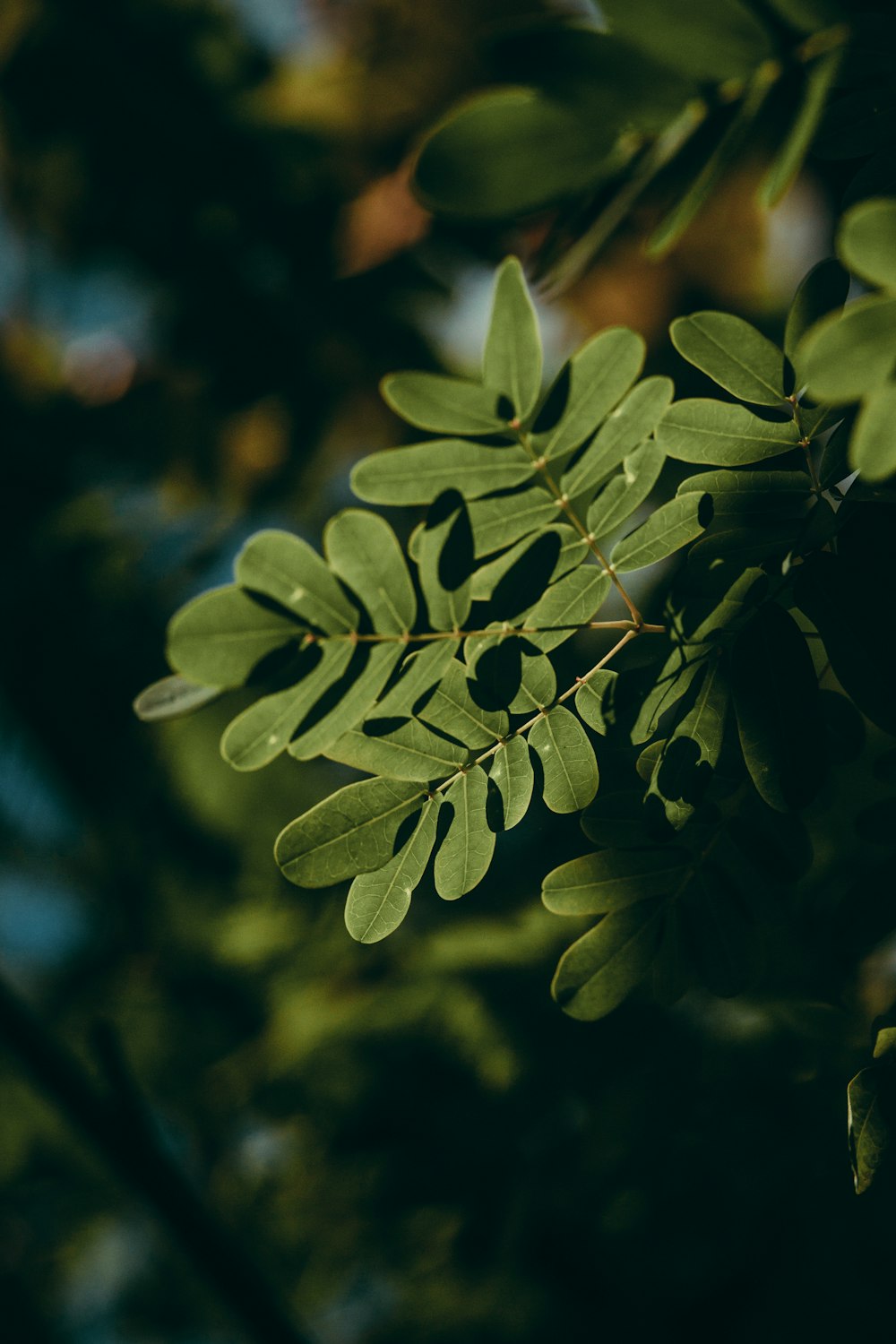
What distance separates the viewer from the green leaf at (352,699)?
0.54 m

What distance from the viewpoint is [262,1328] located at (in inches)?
44.2

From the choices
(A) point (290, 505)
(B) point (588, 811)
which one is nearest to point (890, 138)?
(B) point (588, 811)

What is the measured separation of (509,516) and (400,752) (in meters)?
0.16

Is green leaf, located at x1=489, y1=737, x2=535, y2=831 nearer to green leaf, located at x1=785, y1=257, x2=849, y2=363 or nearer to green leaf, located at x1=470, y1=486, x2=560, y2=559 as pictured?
green leaf, located at x1=470, y1=486, x2=560, y2=559

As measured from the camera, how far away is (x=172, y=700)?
1.95ft

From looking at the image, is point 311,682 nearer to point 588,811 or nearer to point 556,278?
point 588,811

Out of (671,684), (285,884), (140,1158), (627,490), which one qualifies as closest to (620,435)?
(627,490)

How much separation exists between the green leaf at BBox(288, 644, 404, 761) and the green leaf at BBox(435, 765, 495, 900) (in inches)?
3.2

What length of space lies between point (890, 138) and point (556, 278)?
247 millimetres

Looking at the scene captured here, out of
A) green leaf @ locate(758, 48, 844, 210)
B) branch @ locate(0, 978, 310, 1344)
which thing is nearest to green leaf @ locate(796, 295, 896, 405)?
green leaf @ locate(758, 48, 844, 210)

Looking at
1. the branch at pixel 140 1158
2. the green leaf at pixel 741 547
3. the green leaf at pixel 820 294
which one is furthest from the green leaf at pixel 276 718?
the branch at pixel 140 1158

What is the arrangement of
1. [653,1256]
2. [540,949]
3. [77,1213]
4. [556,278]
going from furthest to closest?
[77,1213], [540,949], [653,1256], [556,278]

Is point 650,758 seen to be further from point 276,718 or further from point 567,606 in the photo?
point 276,718

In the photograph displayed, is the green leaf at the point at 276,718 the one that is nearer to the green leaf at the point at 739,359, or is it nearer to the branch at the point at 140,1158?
the green leaf at the point at 739,359
